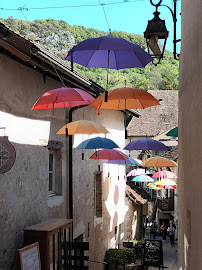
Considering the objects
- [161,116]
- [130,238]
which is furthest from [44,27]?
[130,238]

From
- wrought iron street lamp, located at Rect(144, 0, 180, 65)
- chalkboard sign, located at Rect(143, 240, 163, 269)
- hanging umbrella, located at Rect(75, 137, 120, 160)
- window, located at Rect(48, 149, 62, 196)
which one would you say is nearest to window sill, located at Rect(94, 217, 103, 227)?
chalkboard sign, located at Rect(143, 240, 163, 269)

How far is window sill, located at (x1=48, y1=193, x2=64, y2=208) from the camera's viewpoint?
9695 mm

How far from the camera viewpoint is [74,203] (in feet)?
37.2

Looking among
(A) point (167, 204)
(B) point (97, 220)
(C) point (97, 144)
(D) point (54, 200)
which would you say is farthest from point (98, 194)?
(A) point (167, 204)

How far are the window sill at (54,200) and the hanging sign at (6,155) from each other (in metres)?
2.27

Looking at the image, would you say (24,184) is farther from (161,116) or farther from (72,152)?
(161,116)

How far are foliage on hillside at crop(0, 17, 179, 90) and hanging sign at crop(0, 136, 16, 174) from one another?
147 feet

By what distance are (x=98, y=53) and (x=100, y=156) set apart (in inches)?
198

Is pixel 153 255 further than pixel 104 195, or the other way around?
pixel 153 255

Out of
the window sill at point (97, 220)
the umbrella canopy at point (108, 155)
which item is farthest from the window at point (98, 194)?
the umbrella canopy at point (108, 155)

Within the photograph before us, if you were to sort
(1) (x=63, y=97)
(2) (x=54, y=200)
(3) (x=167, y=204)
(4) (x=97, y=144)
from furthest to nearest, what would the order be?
(3) (x=167, y=204), (4) (x=97, y=144), (2) (x=54, y=200), (1) (x=63, y=97)

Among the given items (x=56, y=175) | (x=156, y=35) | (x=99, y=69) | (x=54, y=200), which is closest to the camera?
(x=156, y=35)

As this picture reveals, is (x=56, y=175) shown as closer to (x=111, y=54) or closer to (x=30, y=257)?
(x=30, y=257)

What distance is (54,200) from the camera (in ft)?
32.5
